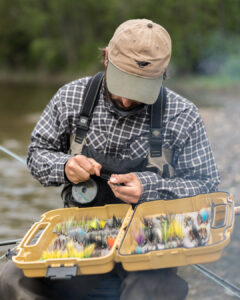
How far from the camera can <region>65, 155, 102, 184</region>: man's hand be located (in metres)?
1.83

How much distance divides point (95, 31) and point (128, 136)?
31.8 metres

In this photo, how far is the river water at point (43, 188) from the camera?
269cm

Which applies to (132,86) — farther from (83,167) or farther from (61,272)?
(61,272)

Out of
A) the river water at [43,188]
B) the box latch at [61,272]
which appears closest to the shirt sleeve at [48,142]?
the box latch at [61,272]

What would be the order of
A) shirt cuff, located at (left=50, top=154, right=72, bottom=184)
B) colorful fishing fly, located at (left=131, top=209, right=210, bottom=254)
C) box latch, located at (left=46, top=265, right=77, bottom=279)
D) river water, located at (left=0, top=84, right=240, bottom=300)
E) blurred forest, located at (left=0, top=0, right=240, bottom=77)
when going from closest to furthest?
box latch, located at (left=46, top=265, right=77, bottom=279) → colorful fishing fly, located at (left=131, top=209, right=210, bottom=254) → shirt cuff, located at (left=50, top=154, right=72, bottom=184) → river water, located at (left=0, top=84, right=240, bottom=300) → blurred forest, located at (left=0, top=0, right=240, bottom=77)

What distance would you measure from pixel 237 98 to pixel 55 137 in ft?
→ 43.3

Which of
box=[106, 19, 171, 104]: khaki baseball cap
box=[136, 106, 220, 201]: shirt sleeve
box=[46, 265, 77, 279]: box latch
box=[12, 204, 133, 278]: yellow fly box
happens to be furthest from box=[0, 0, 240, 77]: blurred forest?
box=[46, 265, 77, 279]: box latch

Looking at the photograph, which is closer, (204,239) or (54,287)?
(204,239)

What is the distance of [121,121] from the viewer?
205 cm

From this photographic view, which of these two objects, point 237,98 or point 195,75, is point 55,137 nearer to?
point 237,98

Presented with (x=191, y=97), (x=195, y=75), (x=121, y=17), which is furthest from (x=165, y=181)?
(x=121, y=17)

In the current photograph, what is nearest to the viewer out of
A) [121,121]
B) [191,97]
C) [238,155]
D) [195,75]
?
[121,121]

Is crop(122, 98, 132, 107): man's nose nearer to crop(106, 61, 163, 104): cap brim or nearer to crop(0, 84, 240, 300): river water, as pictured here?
crop(106, 61, 163, 104): cap brim

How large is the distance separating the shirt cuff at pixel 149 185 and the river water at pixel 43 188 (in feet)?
2.86
